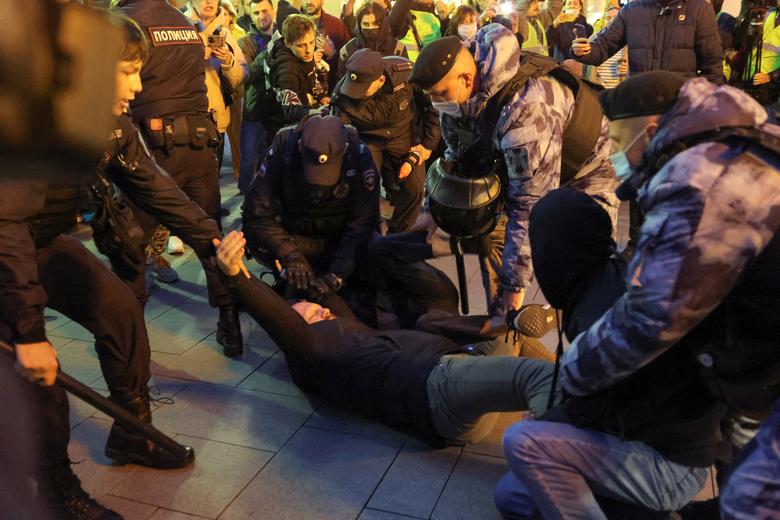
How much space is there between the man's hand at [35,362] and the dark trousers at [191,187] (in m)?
1.36

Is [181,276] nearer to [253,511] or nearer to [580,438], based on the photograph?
[253,511]

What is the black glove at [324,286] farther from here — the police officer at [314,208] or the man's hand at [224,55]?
the man's hand at [224,55]

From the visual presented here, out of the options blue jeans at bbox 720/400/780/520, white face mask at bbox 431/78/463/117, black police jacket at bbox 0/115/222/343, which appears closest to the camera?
blue jeans at bbox 720/400/780/520

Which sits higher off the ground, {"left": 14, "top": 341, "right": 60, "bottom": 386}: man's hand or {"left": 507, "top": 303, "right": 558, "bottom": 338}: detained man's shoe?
{"left": 14, "top": 341, "right": 60, "bottom": 386}: man's hand

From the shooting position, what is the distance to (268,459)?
278 centimetres

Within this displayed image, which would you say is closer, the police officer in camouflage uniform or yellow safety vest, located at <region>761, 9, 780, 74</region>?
the police officer in camouflage uniform

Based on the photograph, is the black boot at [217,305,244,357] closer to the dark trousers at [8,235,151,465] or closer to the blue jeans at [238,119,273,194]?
the dark trousers at [8,235,151,465]

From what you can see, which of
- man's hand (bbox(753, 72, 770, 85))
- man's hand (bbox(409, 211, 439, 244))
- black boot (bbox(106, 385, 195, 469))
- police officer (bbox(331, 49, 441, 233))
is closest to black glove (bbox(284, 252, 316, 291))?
man's hand (bbox(409, 211, 439, 244))

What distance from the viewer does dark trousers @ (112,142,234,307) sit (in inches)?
140

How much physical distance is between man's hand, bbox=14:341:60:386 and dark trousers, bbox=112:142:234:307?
53.6 inches

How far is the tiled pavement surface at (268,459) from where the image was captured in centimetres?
251

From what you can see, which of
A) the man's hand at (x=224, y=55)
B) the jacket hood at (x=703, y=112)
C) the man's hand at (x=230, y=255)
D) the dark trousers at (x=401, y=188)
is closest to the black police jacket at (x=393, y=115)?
the dark trousers at (x=401, y=188)

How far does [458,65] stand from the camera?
9.30 feet

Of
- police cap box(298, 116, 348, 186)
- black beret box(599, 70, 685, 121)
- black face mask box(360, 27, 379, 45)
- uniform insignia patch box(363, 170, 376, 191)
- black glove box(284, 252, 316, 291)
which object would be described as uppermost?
black beret box(599, 70, 685, 121)
